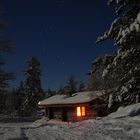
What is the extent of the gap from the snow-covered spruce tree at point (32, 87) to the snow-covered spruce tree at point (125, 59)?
A: 46.9 meters

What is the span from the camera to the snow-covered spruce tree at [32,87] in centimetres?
6075

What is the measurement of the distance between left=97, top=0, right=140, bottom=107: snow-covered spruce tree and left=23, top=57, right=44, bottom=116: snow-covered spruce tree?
46876 millimetres

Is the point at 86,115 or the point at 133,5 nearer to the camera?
the point at 133,5

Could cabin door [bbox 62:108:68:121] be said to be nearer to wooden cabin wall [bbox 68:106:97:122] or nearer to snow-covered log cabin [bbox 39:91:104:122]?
snow-covered log cabin [bbox 39:91:104:122]

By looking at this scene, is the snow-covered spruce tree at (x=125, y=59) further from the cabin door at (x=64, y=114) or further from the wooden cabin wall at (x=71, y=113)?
the cabin door at (x=64, y=114)

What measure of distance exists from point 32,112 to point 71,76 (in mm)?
13712

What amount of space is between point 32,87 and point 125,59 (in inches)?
1901

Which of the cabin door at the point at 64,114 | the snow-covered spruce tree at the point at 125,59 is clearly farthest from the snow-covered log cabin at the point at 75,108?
the snow-covered spruce tree at the point at 125,59

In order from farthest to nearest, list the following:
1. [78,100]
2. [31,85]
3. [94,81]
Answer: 1. [31,85]
2. [78,100]
3. [94,81]

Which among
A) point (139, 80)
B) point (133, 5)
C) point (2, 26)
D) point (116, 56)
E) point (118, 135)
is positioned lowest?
point (118, 135)

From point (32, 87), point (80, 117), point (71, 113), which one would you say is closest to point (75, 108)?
point (71, 113)

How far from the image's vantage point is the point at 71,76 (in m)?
70.9

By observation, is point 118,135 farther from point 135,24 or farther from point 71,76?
point 71,76

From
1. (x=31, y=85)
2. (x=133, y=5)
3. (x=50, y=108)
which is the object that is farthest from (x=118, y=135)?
(x=31, y=85)
